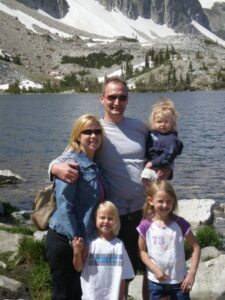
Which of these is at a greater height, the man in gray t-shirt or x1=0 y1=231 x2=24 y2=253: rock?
the man in gray t-shirt

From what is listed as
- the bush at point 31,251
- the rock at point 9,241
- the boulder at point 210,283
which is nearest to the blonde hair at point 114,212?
the boulder at point 210,283

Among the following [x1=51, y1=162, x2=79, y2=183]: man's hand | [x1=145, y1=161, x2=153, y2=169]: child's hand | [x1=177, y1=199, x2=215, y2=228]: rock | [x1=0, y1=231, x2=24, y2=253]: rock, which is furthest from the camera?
[x1=177, y1=199, x2=215, y2=228]: rock

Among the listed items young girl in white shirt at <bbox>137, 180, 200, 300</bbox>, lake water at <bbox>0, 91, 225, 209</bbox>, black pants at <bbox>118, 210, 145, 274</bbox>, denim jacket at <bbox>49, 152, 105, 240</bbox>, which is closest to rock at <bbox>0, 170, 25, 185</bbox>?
lake water at <bbox>0, 91, 225, 209</bbox>

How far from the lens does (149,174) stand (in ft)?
21.0

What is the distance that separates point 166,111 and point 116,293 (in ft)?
7.36

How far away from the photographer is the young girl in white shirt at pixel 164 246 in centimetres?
624

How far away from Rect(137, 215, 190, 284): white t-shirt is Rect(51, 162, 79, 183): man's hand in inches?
44.7

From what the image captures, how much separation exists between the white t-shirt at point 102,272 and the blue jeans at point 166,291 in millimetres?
517

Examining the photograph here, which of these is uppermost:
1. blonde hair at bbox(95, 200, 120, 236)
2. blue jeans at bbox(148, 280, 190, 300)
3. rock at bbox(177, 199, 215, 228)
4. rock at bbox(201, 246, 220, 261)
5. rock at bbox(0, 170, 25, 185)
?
blonde hair at bbox(95, 200, 120, 236)

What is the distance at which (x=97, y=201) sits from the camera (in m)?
6.01

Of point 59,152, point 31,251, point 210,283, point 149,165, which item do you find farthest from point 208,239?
point 59,152

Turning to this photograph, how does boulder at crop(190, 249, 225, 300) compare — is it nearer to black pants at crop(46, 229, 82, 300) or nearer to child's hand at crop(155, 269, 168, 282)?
child's hand at crop(155, 269, 168, 282)

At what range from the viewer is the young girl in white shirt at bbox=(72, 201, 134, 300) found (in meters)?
6.00

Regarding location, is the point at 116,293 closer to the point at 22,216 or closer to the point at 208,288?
the point at 208,288
